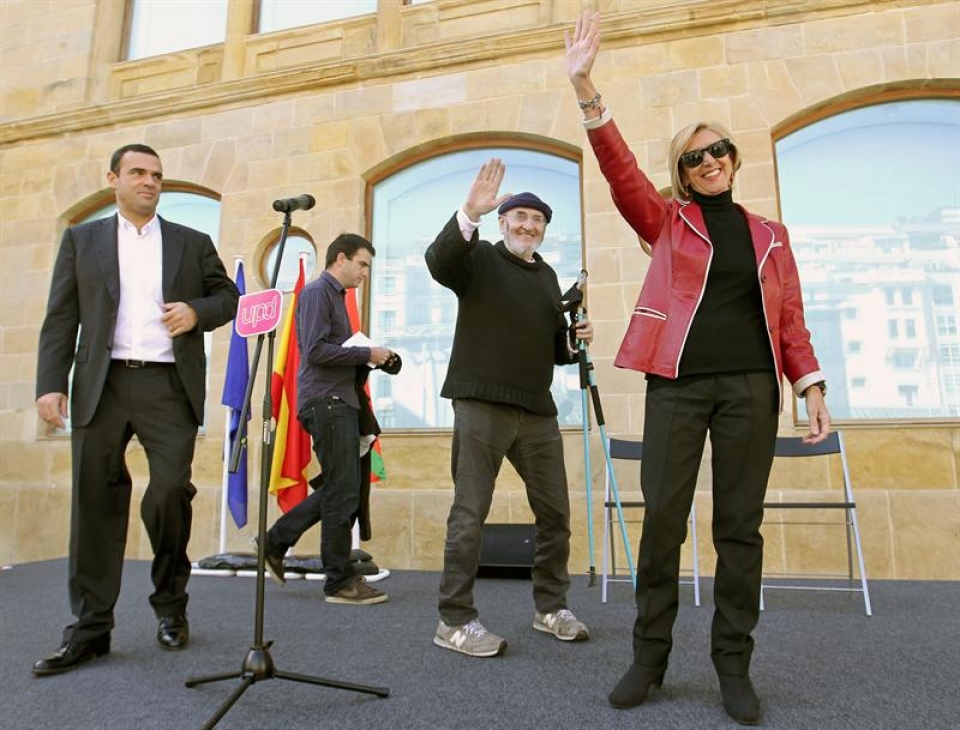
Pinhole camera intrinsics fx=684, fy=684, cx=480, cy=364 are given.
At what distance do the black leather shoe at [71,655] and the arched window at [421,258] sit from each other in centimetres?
327

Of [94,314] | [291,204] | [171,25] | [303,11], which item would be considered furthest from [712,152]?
[171,25]

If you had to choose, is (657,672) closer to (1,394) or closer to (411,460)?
(411,460)

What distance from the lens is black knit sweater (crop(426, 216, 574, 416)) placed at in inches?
106

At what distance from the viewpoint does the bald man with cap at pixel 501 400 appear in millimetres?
2609

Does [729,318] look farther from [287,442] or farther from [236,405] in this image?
[236,405]

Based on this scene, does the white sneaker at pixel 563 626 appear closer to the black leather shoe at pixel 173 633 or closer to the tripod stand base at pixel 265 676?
the tripod stand base at pixel 265 676

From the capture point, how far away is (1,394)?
6.45m

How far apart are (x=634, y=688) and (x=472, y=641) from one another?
0.75 metres

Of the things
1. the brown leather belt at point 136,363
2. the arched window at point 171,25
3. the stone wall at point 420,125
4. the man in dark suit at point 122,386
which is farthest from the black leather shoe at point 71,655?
the arched window at point 171,25

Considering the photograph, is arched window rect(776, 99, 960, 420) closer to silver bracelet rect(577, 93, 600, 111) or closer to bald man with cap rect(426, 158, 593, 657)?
bald man with cap rect(426, 158, 593, 657)

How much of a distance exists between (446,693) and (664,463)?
0.97m

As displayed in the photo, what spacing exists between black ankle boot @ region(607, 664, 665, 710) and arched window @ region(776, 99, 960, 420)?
12.1ft

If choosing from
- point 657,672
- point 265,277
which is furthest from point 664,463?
point 265,277

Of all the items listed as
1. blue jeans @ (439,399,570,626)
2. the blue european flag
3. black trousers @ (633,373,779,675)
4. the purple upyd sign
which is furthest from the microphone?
the blue european flag
